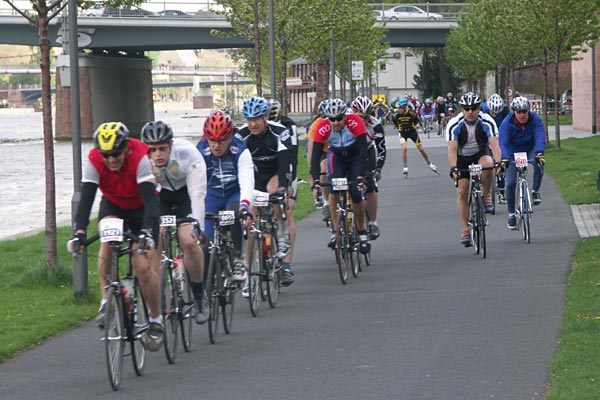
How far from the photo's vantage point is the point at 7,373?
8.71 metres

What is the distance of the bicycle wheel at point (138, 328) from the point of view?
8.22 meters

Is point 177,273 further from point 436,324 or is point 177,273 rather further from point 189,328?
A: point 436,324

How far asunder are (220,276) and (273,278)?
1.63 meters

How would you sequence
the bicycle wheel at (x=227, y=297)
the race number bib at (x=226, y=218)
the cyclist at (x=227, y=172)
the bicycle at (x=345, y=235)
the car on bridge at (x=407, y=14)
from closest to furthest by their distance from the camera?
the race number bib at (x=226, y=218)
the bicycle wheel at (x=227, y=297)
the cyclist at (x=227, y=172)
the bicycle at (x=345, y=235)
the car on bridge at (x=407, y=14)

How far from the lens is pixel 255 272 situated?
10.9 m

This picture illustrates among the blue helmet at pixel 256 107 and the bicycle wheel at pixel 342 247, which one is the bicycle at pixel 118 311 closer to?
the blue helmet at pixel 256 107

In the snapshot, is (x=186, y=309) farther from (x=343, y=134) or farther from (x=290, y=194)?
(x=343, y=134)

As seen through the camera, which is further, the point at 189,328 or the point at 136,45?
the point at 136,45

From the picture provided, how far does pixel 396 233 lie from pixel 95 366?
30.6ft

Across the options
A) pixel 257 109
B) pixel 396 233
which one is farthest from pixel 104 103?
pixel 257 109

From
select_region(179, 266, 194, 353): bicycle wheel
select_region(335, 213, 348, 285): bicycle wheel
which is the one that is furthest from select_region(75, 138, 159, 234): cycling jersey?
select_region(335, 213, 348, 285): bicycle wheel

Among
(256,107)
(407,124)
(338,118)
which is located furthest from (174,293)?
(407,124)

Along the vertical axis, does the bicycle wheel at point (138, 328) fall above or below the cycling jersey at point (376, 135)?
below

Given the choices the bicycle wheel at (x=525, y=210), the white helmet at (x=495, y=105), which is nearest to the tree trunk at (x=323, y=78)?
the white helmet at (x=495, y=105)
